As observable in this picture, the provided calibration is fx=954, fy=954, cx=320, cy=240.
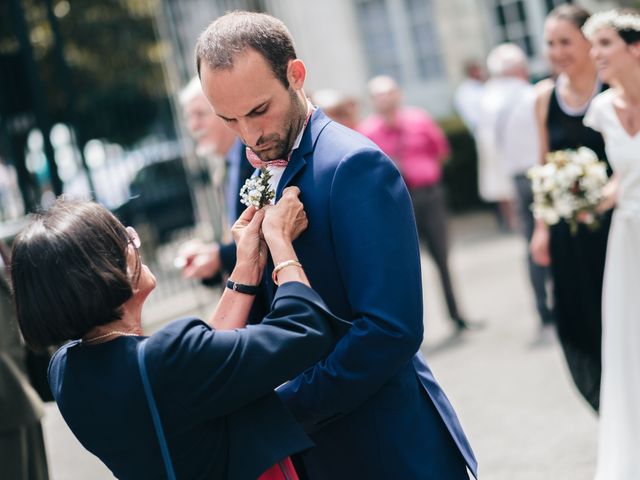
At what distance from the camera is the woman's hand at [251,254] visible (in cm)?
232

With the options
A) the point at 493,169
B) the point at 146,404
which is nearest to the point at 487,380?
the point at 146,404

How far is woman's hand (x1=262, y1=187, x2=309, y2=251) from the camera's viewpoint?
2.22m

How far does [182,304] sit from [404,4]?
968 cm

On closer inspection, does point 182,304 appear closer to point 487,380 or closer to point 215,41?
point 487,380

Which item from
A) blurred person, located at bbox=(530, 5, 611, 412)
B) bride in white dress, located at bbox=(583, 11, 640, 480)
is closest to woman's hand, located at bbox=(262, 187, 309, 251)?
bride in white dress, located at bbox=(583, 11, 640, 480)

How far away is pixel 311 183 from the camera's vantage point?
229 centimetres

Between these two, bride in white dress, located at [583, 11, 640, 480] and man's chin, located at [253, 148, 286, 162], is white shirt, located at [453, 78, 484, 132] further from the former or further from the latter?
man's chin, located at [253, 148, 286, 162]

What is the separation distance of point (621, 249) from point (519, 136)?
3697 millimetres

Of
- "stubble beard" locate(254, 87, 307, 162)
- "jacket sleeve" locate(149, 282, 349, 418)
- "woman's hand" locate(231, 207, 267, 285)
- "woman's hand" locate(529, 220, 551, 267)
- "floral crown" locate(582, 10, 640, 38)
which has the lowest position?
"woman's hand" locate(529, 220, 551, 267)

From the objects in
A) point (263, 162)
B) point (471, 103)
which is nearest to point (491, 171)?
point (471, 103)

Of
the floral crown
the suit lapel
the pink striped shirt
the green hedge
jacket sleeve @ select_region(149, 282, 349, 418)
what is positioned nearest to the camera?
jacket sleeve @ select_region(149, 282, 349, 418)

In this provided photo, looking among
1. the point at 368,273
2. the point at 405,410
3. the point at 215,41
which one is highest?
the point at 215,41

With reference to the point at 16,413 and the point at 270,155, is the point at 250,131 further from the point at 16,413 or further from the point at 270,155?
the point at 16,413

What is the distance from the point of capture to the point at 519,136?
8094mm
